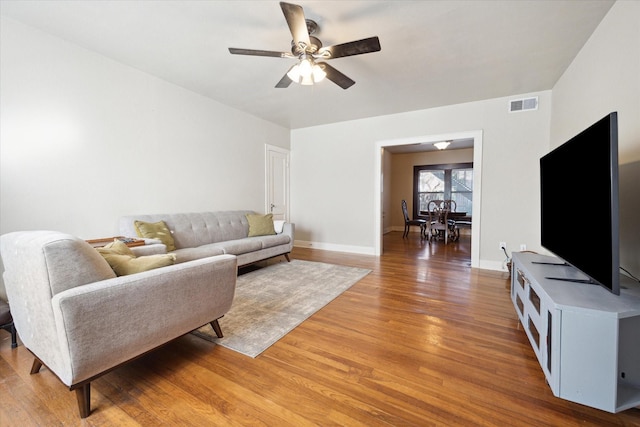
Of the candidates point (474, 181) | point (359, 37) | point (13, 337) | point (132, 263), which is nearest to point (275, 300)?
point (132, 263)

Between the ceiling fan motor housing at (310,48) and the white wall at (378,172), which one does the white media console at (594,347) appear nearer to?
the ceiling fan motor housing at (310,48)

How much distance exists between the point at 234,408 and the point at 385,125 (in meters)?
4.69

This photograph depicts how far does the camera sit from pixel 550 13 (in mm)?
2123

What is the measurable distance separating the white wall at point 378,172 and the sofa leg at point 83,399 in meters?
4.37

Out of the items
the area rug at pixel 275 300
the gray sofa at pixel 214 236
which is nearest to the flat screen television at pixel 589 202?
the area rug at pixel 275 300

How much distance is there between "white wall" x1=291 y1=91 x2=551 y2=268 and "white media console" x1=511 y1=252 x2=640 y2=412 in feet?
9.17

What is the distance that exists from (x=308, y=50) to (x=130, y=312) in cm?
232

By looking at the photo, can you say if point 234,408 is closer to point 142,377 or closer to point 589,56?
point 142,377

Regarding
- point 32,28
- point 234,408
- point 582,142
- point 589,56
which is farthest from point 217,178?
point 589,56

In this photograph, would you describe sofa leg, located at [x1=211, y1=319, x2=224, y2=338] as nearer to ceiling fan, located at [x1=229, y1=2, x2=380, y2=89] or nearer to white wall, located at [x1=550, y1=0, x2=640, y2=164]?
ceiling fan, located at [x1=229, y1=2, x2=380, y2=89]

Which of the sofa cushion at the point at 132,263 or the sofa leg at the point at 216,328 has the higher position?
the sofa cushion at the point at 132,263

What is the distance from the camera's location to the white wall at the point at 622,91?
5.55ft

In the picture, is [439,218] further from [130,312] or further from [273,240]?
[130,312]

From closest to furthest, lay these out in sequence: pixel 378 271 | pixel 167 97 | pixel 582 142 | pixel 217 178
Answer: pixel 582 142 → pixel 167 97 → pixel 378 271 → pixel 217 178
